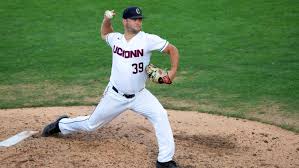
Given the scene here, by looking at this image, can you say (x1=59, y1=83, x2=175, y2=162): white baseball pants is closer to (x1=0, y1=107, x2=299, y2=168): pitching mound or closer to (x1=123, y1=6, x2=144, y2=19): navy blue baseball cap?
(x1=0, y1=107, x2=299, y2=168): pitching mound

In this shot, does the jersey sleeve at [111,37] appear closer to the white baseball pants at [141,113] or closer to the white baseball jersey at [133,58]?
the white baseball jersey at [133,58]

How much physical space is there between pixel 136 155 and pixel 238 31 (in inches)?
266

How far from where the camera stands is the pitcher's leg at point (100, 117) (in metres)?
6.62

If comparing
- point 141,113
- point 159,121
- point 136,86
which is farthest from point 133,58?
point 159,121

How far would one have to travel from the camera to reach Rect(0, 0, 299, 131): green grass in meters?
9.17

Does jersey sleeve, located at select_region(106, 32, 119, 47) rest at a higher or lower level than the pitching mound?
higher

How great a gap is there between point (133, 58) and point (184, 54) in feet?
17.1

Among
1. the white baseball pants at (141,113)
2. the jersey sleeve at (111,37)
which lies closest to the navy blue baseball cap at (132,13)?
the jersey sleeve at (111,37)

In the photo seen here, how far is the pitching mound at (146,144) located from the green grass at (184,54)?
1.71 ft

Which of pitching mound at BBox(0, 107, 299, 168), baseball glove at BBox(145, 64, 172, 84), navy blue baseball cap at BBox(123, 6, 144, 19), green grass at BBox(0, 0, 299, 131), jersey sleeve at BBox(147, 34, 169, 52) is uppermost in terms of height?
navy blue baseball cap at BBox(123, 6, 144, 19)

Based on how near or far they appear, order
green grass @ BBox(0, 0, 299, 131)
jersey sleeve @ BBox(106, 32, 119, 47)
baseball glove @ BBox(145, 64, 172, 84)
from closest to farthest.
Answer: baseball glove @ BBox(145, 64, 172, 84)
jersey sleeve @ BBox(106, 32, 119, 47)
green grass @ BBox(0, 0, 299, 131)

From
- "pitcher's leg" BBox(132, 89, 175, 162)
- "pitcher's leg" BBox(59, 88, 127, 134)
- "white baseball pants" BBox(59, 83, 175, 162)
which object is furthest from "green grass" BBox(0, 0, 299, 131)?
"pitcher's leg" BBox(132, 89, 175, 162)

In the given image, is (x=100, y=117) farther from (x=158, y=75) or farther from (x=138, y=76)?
(x=158, y=75)

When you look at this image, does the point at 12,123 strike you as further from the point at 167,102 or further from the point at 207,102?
the point at 207,102
